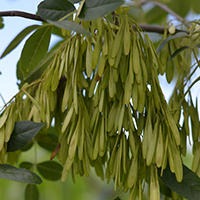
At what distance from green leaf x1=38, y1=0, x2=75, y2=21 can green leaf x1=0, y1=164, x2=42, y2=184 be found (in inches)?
7.4

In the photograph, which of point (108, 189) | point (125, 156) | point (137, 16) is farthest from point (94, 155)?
point (108, 189)

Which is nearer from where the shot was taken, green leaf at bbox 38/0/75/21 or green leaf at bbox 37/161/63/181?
green leaf at bbox 38/0/75/21

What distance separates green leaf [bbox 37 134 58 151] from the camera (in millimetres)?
570

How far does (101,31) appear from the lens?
1.13 feet

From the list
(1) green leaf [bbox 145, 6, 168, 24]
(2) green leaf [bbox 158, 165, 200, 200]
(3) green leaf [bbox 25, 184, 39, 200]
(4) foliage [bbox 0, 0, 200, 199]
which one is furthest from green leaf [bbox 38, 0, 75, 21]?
(1) green leaf [bbox 145, 6, 168, 24]

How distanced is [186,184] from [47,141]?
1.00ft

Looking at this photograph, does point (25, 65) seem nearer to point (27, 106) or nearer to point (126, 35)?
point (27, 106)

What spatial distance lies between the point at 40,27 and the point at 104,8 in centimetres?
19

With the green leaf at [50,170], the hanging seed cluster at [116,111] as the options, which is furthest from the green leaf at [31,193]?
the hanging seed cluster at [116,111]

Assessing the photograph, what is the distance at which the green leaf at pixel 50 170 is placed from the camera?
58cm

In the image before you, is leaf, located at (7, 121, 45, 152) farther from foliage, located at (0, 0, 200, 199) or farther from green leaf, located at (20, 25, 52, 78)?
green leaf, located at (20, 25, 52, 78)

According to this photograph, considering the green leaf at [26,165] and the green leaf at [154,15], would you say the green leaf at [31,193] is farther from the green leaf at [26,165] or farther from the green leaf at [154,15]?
the green leaf at [154,15]

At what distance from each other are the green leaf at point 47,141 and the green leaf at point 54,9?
11.6 inches

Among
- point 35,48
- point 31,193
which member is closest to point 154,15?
point 35,48
